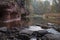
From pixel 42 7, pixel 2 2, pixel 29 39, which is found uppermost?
pixel 2 2

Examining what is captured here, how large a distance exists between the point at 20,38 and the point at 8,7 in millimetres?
3466

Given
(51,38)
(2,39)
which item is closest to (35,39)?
(51,38)

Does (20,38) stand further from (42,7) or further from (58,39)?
(42,7)

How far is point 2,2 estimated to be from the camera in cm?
790

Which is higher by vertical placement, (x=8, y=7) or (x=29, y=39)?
(x=8, y=7)

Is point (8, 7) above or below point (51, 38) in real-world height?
above

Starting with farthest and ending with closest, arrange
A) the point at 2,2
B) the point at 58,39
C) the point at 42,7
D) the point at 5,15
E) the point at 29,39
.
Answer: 1. the point at 42,7
2. the point at 5,15
3. the point at 2,2
4. the point at 29,39
5. the point at 58,39

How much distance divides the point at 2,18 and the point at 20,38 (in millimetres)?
3396

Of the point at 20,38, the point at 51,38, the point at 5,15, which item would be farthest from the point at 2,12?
the point at 51,38

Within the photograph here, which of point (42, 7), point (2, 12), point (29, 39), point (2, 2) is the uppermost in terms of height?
point (2, 2)

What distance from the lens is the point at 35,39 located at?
556cm

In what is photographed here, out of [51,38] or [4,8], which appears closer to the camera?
[51,38]

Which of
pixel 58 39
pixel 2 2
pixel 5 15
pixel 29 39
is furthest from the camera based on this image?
pixel 5 15

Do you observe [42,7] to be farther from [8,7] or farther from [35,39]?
[35,39]
